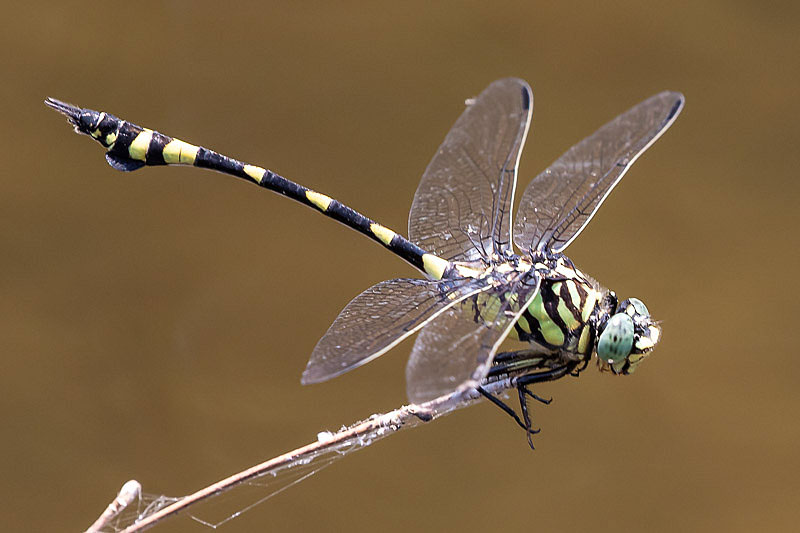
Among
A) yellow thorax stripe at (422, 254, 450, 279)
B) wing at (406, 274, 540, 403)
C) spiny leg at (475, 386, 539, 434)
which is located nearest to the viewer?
wing at (406, 274, 540, 403)

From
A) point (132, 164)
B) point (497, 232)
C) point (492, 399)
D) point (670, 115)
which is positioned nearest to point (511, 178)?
point (497, 232)

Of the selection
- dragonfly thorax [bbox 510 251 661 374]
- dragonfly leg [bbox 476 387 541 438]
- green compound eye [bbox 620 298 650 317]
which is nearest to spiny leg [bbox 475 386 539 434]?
dragonfly leg [bbox 476 387 541 438]

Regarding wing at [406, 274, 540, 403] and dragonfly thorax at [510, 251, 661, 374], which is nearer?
wing at [406, 274, 540, 403]

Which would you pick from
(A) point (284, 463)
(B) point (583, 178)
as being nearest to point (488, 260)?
(B) point (583, 178)

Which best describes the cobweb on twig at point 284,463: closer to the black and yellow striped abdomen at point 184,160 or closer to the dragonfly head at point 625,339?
the dragonfly head at point 625,339

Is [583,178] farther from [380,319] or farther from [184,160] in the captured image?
[184,160]

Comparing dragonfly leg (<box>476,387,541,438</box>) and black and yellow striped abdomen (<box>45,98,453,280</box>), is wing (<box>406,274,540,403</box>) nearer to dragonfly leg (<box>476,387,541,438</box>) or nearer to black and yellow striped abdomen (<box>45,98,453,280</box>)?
dragonfly leg (<box>476,387,541,438</box>)
